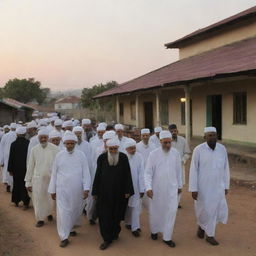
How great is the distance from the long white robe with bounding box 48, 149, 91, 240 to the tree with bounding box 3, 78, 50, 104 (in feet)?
192

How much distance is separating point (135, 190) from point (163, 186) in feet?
2.26

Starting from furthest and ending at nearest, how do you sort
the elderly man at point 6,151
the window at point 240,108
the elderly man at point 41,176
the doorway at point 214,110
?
1. the doorway at point 214,110
2. the window at point 240,108
3. the elderly man at point 6,151
4. the elderly man at point 41,176

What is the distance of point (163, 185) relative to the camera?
5.57 m

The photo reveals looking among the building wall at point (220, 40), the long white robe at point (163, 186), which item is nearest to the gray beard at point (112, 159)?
the long white robe at point (163, 186)

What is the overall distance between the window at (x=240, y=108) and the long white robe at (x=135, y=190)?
31.5 ft

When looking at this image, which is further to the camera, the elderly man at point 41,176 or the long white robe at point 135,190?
the elderly man at point 41,176

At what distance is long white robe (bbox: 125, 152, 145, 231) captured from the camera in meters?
5.98

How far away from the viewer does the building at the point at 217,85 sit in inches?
538

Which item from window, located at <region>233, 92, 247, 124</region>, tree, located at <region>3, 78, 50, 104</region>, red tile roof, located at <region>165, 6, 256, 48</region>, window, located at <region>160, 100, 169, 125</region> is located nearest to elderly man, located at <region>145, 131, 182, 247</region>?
window, located at <region>233, 92, 247, 124</region>

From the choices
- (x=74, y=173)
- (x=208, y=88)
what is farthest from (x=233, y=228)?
(x=208, y=88)

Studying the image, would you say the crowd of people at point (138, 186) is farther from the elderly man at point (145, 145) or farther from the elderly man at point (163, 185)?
the elderly man at point (145, 145)

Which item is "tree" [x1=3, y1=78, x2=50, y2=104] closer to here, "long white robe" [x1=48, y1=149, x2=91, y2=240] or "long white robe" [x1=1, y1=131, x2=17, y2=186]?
"long white robe" [x1=1, y1=131, x2=17, y2=186]

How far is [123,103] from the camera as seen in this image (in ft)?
90.9

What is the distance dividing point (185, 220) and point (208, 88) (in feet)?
35.6
